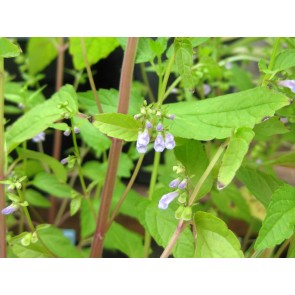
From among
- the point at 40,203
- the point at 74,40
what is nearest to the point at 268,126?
the point at 74,40

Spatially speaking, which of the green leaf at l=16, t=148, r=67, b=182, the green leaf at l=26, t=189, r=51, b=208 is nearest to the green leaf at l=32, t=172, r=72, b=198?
the green leaf at l=26, t=189, r=51, b=208

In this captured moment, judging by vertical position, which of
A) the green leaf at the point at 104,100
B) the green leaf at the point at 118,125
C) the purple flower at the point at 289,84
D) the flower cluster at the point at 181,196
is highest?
the purple flower at the point at 289,84

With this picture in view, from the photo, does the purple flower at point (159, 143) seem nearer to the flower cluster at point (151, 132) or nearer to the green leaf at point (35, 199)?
the flower cluster at point (151, 132)

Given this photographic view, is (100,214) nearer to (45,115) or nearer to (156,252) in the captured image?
(45,115)

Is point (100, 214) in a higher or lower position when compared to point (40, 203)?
higher

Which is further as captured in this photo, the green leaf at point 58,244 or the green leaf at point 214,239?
the green leaf at point 58,244

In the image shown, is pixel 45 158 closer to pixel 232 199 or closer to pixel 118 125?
pixel 118 125

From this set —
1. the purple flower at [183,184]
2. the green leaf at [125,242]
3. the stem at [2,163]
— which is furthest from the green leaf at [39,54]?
the purple flower at [183,184]
